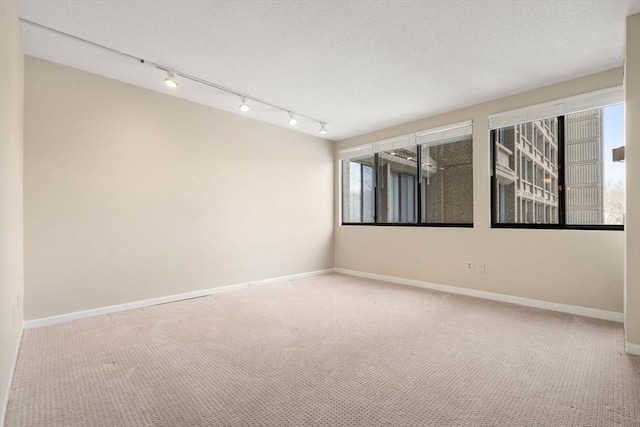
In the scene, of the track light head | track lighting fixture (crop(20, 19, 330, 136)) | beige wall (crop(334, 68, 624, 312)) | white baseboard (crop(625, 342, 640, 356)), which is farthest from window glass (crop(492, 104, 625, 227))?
the track light head

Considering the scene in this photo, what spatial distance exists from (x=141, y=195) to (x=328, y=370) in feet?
9.42

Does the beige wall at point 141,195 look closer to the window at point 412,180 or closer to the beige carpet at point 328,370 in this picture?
the beige carpet at point 328,370

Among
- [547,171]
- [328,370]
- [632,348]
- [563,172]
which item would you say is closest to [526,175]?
[547,171]

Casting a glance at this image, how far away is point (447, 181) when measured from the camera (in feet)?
15.5

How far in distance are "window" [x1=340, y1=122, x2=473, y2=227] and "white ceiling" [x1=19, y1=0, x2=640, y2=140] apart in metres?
0.98

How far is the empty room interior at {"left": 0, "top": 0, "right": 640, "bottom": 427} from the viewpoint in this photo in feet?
5.95

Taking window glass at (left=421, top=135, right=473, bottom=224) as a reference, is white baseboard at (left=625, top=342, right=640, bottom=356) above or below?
below

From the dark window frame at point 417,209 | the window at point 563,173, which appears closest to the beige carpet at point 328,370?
the window at point 563,173

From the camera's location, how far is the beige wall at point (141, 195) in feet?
9.63

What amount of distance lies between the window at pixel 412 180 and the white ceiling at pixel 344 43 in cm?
98

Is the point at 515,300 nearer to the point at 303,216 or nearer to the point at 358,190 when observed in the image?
the point at 358,190

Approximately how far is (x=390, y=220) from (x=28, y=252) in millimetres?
4584

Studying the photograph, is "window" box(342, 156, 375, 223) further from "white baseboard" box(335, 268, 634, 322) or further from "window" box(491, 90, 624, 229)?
"window" box(491, 90, 624, 229)

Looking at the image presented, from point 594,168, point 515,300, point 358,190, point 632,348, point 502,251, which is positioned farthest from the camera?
point 358,190
